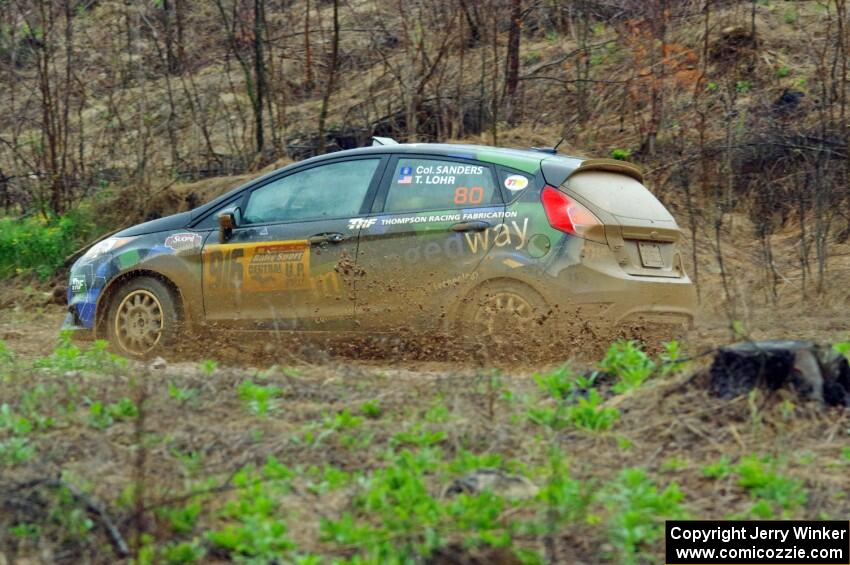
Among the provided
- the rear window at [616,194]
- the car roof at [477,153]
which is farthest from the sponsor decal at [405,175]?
the rear window at [616,194]

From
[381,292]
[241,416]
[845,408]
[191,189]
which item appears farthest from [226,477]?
[191,189]

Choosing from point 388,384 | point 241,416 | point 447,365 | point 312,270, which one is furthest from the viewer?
point 312,270

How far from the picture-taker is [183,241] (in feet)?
28.1

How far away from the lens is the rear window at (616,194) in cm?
759

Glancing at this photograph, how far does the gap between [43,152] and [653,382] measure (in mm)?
10760

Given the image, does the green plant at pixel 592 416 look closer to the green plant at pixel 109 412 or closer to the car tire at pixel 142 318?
the green plant at pixel 109 412

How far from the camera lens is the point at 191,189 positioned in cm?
1390

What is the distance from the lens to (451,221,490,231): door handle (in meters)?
7.65

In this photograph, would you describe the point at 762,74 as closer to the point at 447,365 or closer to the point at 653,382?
the point at 447,365

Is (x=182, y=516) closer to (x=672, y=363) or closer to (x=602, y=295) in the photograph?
(x=672, y=363)

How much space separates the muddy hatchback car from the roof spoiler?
2 centimetres

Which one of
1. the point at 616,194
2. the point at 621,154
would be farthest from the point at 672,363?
the point at 621,154

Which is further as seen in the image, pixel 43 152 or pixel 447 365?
pixel 43 152

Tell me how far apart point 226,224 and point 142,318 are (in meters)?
0.97
